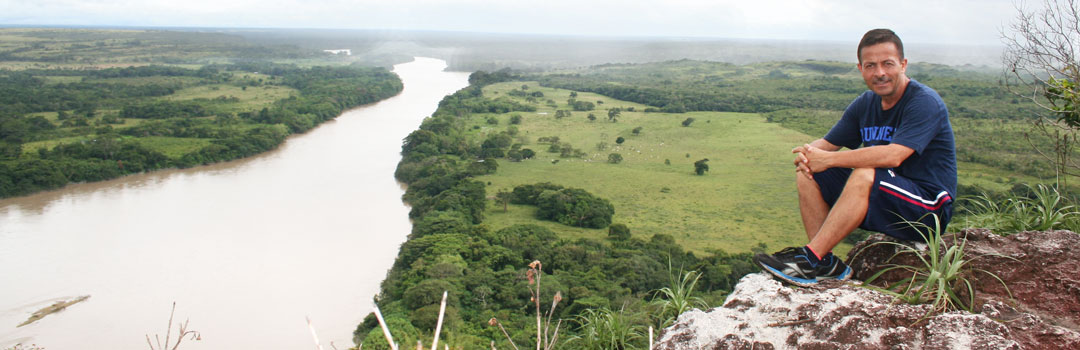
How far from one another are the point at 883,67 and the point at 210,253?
21877mm

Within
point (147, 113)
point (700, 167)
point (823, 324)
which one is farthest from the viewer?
point (147, 113)

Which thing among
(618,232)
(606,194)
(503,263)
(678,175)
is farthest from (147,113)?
(618,232)

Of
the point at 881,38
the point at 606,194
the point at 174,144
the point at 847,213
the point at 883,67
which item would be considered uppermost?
the point at 881,38

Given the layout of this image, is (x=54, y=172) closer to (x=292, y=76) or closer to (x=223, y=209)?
(x=223, y=209)

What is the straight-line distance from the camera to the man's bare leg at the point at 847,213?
123 inches

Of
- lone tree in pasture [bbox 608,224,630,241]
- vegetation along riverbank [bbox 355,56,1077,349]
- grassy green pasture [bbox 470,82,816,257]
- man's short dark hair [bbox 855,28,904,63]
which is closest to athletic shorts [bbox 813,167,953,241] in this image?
man's short dark hair [bbox 855,28,904,63]

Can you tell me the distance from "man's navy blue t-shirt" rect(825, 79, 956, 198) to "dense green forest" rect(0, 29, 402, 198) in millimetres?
34611

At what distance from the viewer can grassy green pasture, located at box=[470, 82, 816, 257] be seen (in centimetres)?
2422

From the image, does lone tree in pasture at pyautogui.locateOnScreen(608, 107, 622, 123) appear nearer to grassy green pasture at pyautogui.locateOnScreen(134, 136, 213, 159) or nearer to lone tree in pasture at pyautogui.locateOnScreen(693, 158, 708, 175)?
lone tree in pasture at pyautogui.locateOnScreen(693, 158, 708, 175)

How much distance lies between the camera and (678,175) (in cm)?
3303

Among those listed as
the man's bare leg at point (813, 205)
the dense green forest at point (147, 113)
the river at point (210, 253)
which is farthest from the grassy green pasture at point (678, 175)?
the man's bare leg at point (813, 205)

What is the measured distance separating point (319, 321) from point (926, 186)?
591 inches

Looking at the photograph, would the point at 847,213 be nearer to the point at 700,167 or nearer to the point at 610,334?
the point at 610,334

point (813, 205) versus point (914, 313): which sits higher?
point (813, 205)
